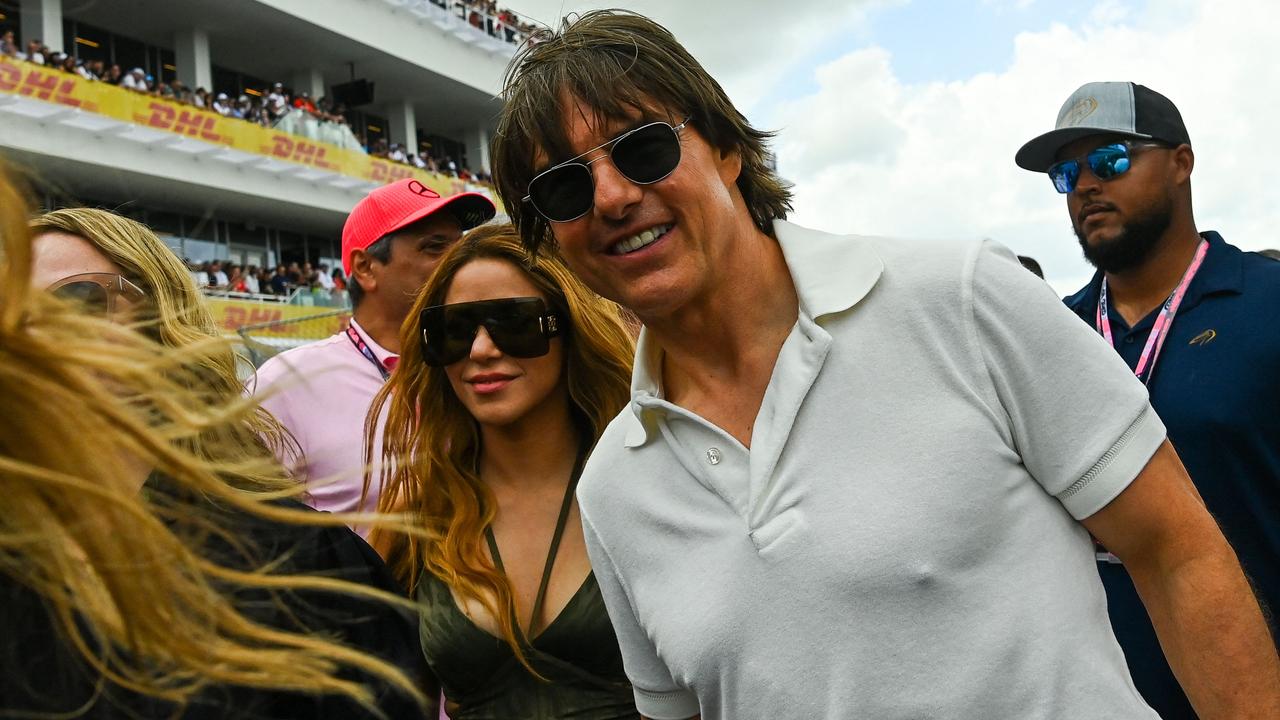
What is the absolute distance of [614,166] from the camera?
183cm

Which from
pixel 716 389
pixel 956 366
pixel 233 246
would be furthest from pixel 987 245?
pixel 233 246

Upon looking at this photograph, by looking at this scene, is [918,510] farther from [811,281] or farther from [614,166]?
[614,166]

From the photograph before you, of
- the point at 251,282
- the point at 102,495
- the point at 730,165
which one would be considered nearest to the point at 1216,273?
the point at 730,165

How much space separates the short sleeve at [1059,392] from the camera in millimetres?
1546

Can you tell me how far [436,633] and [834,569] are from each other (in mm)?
1177

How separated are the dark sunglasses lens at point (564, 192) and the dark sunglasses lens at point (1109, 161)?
2.33 metres

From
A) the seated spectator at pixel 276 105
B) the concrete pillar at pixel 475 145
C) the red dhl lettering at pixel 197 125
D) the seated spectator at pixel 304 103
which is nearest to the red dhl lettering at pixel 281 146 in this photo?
the seated spectator at pixel 276 105

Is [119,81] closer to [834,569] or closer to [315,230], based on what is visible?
[315,230]

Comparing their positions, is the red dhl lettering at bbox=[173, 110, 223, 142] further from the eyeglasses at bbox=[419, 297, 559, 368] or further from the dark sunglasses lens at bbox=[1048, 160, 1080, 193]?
the eyeglasses at bbox=[419, 297, 559, 368]

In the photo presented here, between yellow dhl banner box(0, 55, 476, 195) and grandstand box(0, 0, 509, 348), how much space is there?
0.09 ft

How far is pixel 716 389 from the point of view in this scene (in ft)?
6.07

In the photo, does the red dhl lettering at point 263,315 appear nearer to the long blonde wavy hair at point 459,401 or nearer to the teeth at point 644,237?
the long blonde wavy hair at point 459,401

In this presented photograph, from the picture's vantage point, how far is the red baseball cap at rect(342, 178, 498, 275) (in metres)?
4.07

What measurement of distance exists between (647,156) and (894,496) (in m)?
0.69
